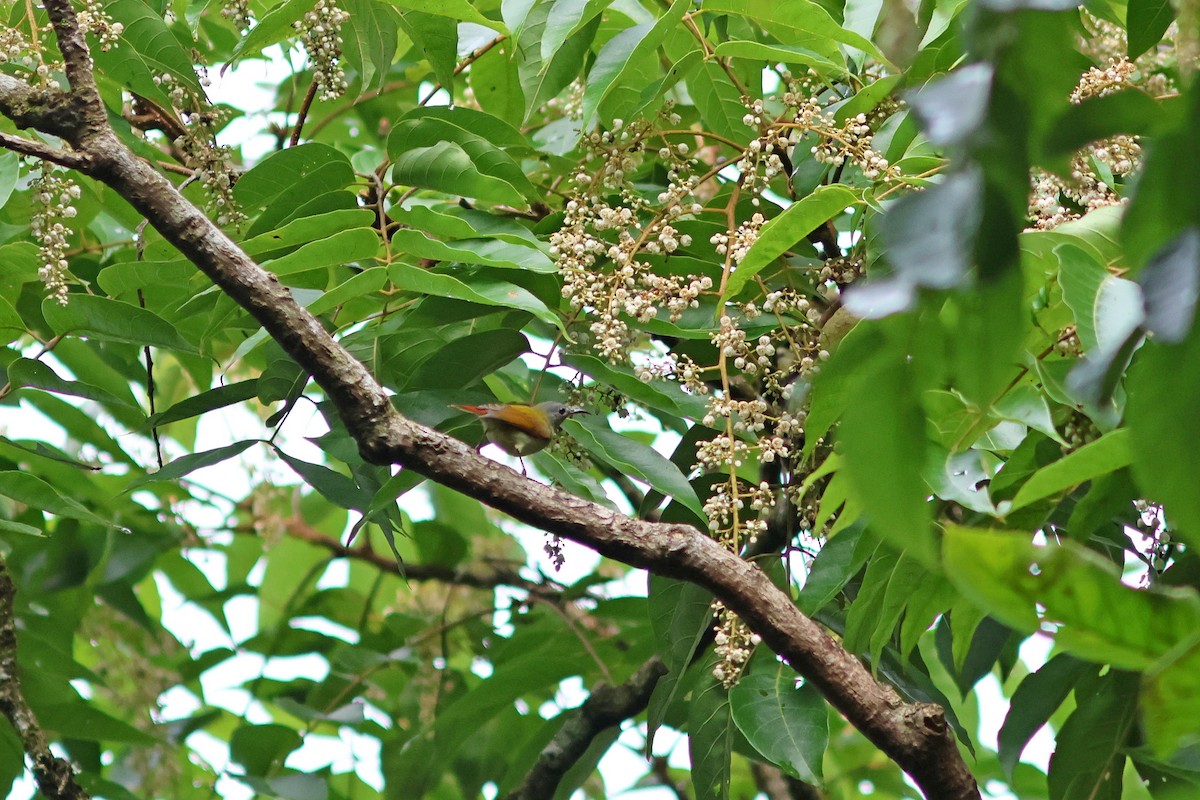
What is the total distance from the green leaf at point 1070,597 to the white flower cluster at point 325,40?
1.74 meters

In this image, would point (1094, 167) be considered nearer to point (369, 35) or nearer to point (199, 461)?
point (369, 35)

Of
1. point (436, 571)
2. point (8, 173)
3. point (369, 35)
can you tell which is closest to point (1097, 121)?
point (369, 35)

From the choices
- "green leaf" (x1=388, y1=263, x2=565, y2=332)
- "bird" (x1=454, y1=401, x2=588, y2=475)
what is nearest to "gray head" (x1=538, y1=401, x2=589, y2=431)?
"bird" (x1=454, y1=401, x2=588, y2=475)

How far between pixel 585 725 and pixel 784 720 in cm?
107

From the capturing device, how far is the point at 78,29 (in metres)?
1.73

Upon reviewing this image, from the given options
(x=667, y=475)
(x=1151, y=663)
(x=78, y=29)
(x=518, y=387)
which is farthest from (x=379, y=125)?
(x=1151, y=663)

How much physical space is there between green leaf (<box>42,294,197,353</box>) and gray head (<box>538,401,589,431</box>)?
682mm

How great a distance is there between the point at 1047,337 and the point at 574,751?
1.67m

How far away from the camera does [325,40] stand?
2.19 meters

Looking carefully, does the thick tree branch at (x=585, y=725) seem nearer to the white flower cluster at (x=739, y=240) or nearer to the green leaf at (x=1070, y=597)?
the white flower cluster at (x=739, y=240)

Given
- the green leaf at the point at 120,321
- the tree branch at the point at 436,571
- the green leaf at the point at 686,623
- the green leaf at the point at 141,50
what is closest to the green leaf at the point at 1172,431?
the green leaf at the point at 686,623

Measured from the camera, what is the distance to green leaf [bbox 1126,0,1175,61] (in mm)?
1715

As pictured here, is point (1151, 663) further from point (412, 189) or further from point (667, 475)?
point (412, 189)

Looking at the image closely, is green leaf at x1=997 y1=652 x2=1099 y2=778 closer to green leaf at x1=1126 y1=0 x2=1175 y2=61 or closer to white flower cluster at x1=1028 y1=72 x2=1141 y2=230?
white flower cluster at x1=1028 y1=72 x2=1141 y2=230
